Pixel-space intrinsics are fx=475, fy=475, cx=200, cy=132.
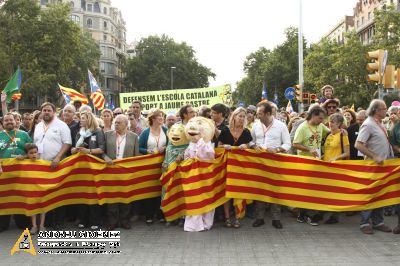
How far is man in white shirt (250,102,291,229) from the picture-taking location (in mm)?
7703

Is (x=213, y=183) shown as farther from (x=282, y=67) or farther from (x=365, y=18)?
(x=365, y=18)

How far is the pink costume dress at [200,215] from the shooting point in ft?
24.7

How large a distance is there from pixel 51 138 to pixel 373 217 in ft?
17.5

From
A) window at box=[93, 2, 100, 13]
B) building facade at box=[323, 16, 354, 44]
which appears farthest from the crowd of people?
window at box=[93, 2, 100, 13]

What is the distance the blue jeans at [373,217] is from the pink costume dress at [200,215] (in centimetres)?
236

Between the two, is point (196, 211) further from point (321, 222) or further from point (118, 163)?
point (321, 222)

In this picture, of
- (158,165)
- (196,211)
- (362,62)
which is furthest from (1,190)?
(362,62)

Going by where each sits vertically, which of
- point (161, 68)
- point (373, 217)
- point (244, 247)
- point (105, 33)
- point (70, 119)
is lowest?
point (244, 247)

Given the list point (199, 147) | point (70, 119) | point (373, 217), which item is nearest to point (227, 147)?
point (199, 147)

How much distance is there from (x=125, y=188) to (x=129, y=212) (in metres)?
0.46

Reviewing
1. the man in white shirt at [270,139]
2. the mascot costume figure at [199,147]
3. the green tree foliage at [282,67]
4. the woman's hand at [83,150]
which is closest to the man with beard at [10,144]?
the woman's hand at [83,150]

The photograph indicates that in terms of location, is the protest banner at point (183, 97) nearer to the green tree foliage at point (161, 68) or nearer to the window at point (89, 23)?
the green tree foliage at point (161, 68)

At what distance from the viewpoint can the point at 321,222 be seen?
26.2 feet

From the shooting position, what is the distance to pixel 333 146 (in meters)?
7.96
